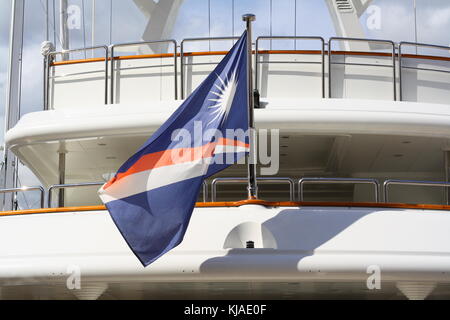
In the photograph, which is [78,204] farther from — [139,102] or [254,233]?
[254,233]

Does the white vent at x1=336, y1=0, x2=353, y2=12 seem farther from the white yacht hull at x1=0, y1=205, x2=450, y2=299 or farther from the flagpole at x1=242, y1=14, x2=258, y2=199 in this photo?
the white yacht hull at x1=0, y1=205, x2=450, y2=299

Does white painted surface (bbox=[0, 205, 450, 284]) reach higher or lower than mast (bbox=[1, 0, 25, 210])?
lower

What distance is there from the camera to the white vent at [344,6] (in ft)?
38.8

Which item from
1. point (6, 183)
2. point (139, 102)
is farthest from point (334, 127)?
point (6, 183)

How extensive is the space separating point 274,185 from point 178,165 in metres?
4.13

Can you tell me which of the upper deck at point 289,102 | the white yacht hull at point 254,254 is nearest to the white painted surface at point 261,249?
the white yacht hull at point 254,254

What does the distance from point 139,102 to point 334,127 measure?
Result: 7.40 feet

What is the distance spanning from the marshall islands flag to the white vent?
4838 mm

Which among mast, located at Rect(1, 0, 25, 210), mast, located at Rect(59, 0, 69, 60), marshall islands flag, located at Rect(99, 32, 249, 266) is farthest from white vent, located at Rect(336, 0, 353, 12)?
mast, located at Rect(1, 0, 25, 210)

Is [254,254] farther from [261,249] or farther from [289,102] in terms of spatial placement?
[289,102]

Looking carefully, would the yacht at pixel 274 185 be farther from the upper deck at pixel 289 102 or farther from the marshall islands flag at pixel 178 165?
the marshall islands flag at pixel 178 165

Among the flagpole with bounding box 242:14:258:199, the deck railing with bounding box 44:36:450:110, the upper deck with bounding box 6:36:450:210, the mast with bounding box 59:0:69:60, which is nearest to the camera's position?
the flagpole with bounding box 242:14:258:199

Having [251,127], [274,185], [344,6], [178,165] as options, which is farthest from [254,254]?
[344,6]

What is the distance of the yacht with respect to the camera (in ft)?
23.3
